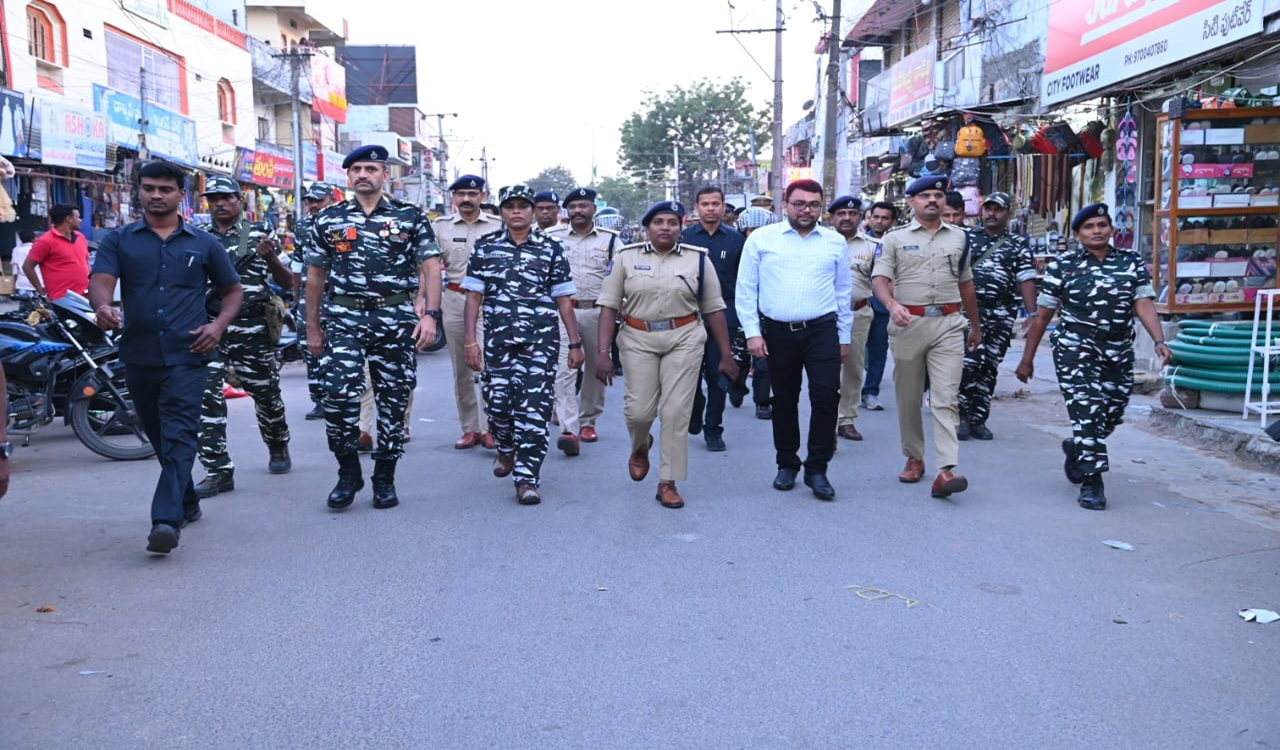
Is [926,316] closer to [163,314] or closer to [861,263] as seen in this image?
[861,263]

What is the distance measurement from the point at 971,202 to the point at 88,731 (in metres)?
16.8

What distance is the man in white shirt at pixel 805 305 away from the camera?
6.95 meters

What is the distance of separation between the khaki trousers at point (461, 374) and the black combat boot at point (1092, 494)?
423 cm

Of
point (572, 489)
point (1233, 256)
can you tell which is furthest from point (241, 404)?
point (1233, 256)

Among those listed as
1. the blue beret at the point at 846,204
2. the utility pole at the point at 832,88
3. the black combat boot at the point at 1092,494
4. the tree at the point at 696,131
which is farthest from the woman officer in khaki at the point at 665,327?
the tree at the point at 696,131

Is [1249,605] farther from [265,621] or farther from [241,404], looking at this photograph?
[241,404]

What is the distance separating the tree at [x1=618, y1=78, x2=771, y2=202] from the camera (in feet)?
245

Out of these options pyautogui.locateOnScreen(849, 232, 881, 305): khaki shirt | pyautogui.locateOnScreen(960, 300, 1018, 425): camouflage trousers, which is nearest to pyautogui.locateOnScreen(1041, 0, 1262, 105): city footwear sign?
pyautogui.locateOnScreen(960, 300, 1018, 425): camouflage trousers

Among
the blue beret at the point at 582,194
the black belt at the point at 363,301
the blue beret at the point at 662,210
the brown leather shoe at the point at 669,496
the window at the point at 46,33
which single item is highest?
the window at the point at 46,33

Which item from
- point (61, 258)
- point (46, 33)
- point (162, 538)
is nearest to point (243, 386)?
point (162, 538)

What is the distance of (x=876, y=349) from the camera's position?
1079 cm

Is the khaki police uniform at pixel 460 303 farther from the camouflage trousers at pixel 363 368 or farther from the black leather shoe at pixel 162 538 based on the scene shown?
the black leather shoe at pixel 162 538

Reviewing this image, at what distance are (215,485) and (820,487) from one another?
3.62m

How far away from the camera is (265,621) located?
15.1 ft
